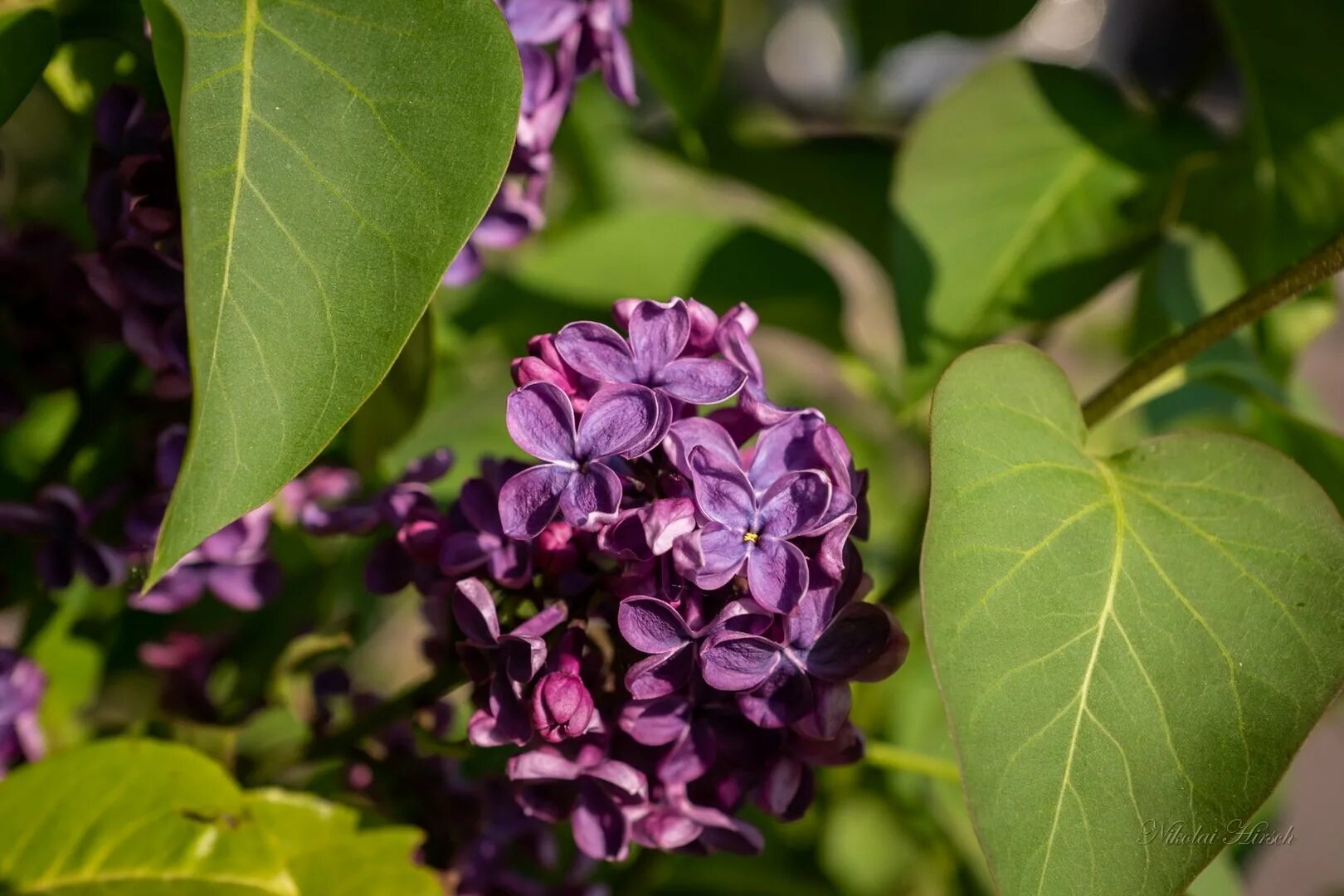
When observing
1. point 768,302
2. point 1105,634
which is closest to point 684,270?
point 768,302

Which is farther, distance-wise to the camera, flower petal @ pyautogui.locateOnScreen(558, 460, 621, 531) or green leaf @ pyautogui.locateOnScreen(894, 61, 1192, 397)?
green leaf @ pyautogui.locateOnScreen(894, 61, 1192, 397)

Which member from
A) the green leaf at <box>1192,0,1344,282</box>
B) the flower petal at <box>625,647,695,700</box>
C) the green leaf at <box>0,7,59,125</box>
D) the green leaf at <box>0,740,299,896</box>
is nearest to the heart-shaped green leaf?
the green leaf at <box>0,740,299,896</box>

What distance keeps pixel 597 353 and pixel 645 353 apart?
0.02 m

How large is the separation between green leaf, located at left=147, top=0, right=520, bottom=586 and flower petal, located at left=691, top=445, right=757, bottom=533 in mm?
132

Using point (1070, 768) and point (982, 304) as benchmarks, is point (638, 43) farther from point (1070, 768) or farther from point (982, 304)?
point (1070, 768)

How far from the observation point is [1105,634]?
1.70ft

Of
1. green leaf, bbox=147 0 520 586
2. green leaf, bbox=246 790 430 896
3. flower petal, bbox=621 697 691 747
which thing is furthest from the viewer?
green leaf, bbox=246 790 430 896

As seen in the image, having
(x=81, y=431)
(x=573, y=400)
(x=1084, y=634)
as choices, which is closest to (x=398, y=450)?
(x=81, y=431)

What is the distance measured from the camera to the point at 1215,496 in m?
0.58

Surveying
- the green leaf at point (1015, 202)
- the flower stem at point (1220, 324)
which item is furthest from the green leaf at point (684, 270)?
the flower stem at point (1220, 324)

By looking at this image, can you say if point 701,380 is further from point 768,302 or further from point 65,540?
point 768,302

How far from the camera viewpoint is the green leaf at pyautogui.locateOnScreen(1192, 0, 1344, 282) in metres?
0.89

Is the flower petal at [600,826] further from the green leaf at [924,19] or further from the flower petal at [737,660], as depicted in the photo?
the green leaf at [924,19]

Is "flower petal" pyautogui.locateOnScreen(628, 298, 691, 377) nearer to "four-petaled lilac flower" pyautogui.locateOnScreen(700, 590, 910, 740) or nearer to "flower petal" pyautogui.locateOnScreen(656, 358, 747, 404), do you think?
"flower petal" pyautogui.locateOnScreen(656, 358, 747, 404)
